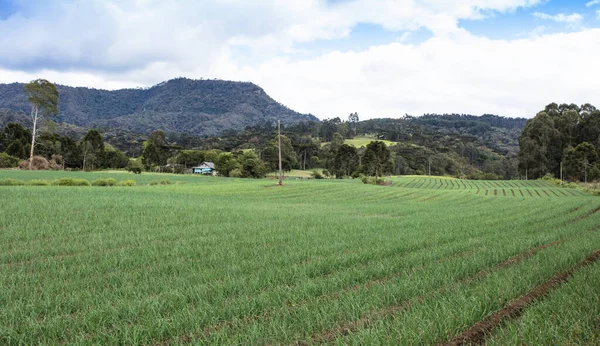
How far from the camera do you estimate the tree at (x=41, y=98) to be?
188 feet

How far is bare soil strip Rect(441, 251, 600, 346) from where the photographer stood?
3723 millimetres

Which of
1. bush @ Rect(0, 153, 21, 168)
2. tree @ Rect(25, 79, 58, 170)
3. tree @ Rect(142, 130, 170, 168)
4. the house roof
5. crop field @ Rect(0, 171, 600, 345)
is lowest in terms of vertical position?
crop field @ Rect(0, 171, 600, 345)

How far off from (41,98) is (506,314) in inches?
2845

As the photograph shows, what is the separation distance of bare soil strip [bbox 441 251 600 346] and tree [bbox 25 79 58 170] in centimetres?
7106

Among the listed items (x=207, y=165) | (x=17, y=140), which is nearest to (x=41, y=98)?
(x=17, y=140)

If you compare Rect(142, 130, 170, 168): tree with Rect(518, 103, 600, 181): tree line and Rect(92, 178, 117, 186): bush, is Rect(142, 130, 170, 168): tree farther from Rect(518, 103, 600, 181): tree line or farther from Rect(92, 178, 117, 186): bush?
Rect(518, 103, 600, 181): tree line

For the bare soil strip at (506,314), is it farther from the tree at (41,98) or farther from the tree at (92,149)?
the tree at (92,149)

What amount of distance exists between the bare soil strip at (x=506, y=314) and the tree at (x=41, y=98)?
7106cm

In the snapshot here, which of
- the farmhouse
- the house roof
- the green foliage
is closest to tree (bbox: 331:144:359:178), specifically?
the farmhouse

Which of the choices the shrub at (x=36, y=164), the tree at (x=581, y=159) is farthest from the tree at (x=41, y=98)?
the tree at (x=581, y=159)

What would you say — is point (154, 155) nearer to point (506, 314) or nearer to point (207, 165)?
point (207, 165)

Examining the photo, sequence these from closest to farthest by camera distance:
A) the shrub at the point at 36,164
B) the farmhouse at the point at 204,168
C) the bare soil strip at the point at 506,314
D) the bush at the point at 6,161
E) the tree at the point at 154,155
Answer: the bare soil strip at the point at 506,314
the shrub at the point at 36,164
the bush at the point at 6,161
the tree at the point at 154,155
the farmhouse at the point at 204,168

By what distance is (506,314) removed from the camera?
430cm

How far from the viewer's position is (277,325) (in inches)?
160
